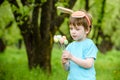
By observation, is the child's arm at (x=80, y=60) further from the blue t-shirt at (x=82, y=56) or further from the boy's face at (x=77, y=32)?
the boy's face at (x=77, y=32)

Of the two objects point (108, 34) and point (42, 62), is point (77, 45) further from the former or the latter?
point (108, 34)

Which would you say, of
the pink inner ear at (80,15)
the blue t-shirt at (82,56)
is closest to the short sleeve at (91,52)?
the blue t-shirt at (82,56)

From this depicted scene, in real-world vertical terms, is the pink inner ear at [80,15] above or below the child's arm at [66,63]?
above

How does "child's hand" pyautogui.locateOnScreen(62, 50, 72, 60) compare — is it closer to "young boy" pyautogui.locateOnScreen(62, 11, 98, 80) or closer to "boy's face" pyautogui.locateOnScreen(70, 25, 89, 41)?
"young boy" pyautogui.locateOnScreen(62, 11, 98, 80)

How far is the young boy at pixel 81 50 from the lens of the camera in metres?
5.34

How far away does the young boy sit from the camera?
5336 mm

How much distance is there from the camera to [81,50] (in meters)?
5.41

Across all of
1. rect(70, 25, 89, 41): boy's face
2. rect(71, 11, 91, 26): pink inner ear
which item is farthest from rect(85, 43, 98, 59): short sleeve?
rect(71, 11, 91, 26): pink inner ear

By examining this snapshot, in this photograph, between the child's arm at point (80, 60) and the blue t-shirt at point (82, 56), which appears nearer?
the child's arm at point (80, 60)

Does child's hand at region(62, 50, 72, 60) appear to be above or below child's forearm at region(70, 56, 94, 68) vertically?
above

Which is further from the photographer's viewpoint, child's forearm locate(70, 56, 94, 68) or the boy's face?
the boy's face

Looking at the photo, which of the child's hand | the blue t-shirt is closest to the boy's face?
the blue t-shirt

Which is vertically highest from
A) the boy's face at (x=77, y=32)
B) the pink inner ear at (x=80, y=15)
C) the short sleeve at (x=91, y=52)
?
the pink inner ear at (x=80, y=15)

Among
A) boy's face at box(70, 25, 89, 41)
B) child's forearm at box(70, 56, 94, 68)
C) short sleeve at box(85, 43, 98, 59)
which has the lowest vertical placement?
child's forearm at box(70, 56, 94, 68)
